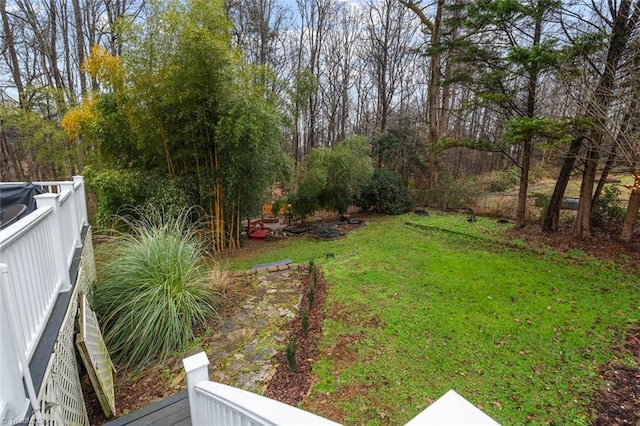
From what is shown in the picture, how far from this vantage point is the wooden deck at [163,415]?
2.00 m

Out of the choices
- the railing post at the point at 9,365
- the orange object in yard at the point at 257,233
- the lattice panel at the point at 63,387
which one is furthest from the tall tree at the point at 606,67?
the orange object in yard at the point at 257,233

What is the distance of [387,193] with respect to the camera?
956 cm

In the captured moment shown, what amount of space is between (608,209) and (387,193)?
5195mm

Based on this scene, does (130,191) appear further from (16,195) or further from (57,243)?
(57,243)

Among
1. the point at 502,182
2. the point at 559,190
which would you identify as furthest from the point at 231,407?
the point at 502,182

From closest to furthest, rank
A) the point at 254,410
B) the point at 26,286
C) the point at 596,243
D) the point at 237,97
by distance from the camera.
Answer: the point at 254,410 → the point at 26,286 → the point at 237,97 → the point at 596,243

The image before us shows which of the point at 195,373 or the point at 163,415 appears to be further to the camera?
the point at 163,415

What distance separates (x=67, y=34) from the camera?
33.6 feet

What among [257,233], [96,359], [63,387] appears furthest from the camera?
[257,233]

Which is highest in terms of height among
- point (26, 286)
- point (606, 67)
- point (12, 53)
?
point (12, 53)

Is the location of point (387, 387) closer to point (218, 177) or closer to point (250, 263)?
point (250, 263)

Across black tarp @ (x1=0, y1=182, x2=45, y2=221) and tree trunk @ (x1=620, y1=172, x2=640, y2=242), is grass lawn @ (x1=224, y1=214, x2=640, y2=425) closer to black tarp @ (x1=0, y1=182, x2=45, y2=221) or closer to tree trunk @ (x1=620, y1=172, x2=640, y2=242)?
tree trunk @ (x1=620, y1=172, x2=640, y2=242)

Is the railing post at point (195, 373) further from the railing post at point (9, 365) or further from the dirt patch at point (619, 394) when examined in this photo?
the dirt patch at point (619, 394)

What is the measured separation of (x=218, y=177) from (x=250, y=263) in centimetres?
187
